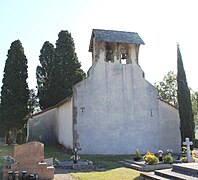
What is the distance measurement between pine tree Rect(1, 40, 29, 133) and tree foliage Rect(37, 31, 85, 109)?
3245mm

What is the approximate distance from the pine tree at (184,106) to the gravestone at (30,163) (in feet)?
49.4

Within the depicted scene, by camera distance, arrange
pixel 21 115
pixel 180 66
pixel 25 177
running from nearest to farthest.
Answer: pixel 25 177 → pixel 180 66 → pixel 21 115

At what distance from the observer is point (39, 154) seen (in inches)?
481

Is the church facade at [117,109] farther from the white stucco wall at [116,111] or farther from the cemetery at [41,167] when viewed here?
the cemetery at [41,167]

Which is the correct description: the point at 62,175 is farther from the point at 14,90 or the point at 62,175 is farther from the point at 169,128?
the point at 14,90

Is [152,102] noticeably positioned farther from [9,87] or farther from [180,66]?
[9,87]

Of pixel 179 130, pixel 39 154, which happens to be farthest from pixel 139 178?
pixel 179 130

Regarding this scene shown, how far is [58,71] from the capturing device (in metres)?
33.0

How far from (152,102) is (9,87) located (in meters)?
16.9

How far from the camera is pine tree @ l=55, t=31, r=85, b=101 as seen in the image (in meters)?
32.1

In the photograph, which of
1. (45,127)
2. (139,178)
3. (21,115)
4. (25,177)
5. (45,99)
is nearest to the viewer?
(25,177)

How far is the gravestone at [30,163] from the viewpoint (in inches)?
462

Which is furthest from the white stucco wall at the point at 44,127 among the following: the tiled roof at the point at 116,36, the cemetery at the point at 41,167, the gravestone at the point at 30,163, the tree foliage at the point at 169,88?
the tree foliage at the point at 169,88

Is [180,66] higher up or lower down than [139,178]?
higher up
